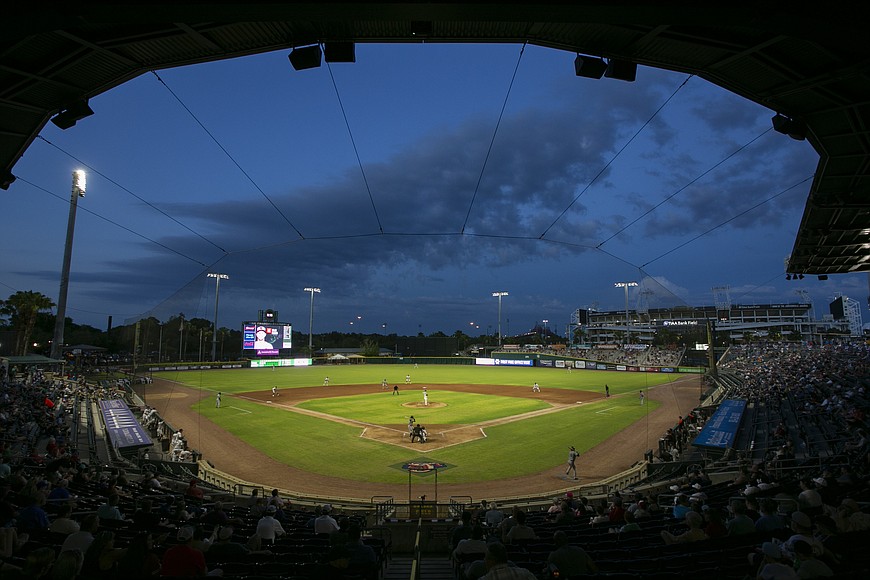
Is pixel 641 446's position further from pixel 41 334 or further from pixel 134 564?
pixel 41 334

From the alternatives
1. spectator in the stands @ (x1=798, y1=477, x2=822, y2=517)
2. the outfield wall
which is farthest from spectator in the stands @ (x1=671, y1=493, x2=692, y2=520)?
the outfield wall

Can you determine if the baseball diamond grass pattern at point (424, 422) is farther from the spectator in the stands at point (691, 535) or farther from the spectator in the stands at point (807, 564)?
the spectator in the stands at point (807, 564)

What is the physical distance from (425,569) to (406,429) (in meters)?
21.0

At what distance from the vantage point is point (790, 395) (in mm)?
28688

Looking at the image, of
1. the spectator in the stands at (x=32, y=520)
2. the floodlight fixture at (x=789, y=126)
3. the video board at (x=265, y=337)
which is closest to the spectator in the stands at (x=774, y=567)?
the floodlight fixture at (x=789, y=126)

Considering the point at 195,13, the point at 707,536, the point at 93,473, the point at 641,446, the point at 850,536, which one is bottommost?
the point at 641,446

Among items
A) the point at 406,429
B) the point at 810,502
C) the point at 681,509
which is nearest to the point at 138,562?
the point at 681,509

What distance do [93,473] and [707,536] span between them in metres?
16.5

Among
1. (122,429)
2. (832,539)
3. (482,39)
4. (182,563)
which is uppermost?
(482,39)

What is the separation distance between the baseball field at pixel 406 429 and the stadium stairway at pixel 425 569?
8550mm

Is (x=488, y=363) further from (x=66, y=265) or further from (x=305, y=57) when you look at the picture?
(x=305, y=57)

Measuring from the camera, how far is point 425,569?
9297 mm

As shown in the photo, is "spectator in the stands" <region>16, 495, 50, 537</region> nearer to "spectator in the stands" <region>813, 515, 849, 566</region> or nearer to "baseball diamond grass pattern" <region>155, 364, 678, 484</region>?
"spectator in the stands" <region>813, 515, 849, 566</region>

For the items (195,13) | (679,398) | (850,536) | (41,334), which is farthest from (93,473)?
(41,334)
